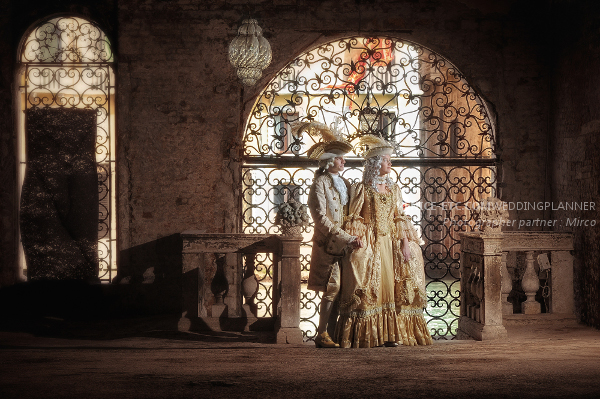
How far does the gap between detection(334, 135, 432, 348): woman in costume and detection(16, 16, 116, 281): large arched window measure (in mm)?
3863

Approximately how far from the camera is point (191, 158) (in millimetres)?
7551

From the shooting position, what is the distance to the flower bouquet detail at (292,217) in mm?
5801

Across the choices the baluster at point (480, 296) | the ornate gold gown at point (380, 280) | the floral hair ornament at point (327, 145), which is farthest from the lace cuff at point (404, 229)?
the baluster at point (480, 296)

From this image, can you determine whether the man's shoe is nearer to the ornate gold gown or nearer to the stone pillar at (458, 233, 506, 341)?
the ornate gold gown

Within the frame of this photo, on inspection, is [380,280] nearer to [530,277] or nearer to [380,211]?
[380,211]

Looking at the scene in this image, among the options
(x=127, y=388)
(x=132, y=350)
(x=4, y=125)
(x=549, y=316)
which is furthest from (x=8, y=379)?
(x=549, y=316)

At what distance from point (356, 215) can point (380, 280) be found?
2.16ft

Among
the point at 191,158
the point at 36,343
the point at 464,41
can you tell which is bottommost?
the point at 36,343

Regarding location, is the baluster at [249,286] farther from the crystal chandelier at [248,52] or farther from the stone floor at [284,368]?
the crystal chandelier at [248,52]

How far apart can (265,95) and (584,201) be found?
4.23 m

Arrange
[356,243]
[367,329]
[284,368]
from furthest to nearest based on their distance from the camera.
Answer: [367,329] → [356,243] → [284,368]

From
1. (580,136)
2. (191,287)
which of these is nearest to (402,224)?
(191,287)

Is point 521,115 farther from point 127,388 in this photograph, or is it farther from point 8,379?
point 8,379

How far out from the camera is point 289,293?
5781mm
